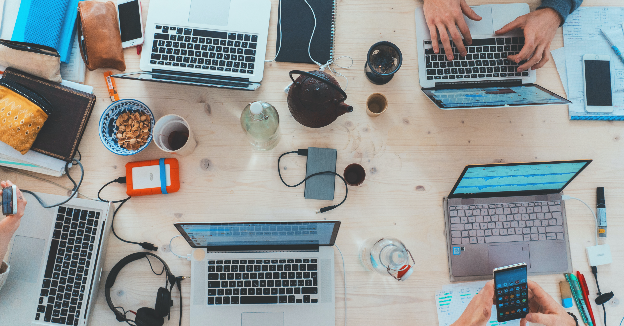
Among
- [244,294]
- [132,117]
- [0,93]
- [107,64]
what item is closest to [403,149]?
[244,294]

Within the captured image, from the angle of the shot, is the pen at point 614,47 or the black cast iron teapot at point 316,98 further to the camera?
the pen at point 614,47

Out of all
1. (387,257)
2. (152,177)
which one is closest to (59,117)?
(152,177)

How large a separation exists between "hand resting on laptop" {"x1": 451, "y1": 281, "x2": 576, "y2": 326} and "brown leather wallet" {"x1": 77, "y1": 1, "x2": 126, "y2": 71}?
1260mm

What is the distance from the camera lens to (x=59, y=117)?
1047 mm

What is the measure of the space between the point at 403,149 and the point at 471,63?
0.34 metres

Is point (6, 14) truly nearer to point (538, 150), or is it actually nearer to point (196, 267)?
point (196, 267)

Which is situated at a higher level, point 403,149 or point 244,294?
point 403,149

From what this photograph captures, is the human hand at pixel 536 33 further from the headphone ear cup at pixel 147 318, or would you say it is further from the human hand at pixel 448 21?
the headphone ear cup at pixel 147 318

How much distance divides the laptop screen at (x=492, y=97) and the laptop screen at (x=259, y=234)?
0.50 m

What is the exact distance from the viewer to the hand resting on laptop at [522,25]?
1063 millimetres

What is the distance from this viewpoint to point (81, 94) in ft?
3.50

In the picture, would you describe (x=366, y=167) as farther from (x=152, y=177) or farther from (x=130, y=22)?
(x=130, y=22)

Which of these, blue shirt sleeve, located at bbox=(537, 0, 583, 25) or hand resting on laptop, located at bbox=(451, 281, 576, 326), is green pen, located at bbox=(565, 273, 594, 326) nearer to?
hand resting on laptop, located at bbox=(451, 281, 576, 326)

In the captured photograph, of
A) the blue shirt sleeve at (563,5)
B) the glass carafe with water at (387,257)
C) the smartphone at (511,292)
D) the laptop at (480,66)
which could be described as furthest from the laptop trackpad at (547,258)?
the blue shirt sleeve at (563,5)
